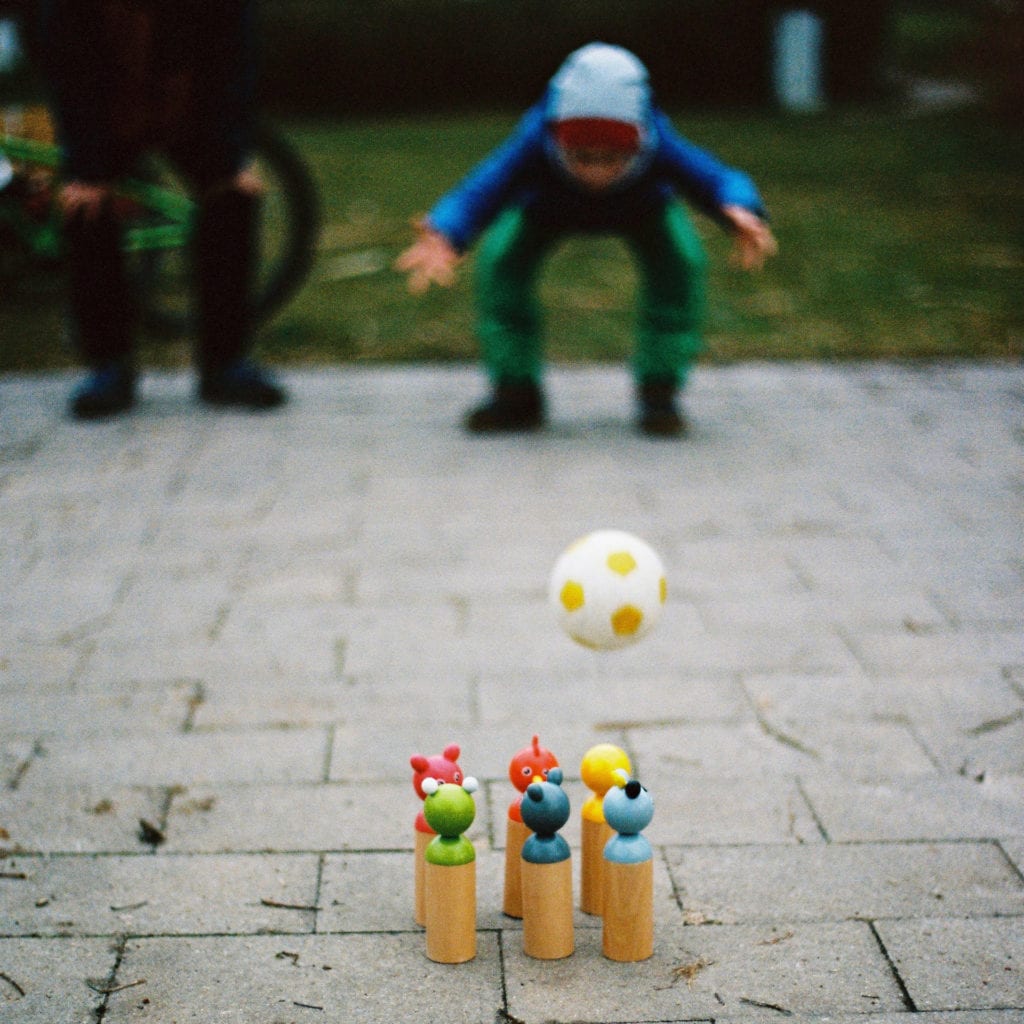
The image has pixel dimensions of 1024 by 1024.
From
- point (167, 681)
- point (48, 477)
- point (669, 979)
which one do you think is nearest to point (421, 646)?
point (167, 681)

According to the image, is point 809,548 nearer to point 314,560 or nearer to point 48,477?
point 314,560

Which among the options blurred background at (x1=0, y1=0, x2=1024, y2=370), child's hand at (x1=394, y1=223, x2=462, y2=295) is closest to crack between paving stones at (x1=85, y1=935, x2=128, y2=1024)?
child's hand at (x1=394, y1=223, x2=462, y2=295)

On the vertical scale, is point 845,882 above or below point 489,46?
below

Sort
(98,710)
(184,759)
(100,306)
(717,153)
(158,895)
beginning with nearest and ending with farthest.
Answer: (158,895), (184,759), (98,710), (100,306), (717,153)

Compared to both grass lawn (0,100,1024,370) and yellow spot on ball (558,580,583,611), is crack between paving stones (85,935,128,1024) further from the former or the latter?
grass lawn (0,100,1024,370)

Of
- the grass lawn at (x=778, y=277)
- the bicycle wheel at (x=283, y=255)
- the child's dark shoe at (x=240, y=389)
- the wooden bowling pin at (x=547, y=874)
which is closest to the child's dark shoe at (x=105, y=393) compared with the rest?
the child's dark shoe at (x=240, y=389)

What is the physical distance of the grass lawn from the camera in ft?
20.4

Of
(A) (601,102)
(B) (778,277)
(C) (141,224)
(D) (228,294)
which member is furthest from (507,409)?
(B) (778,277)

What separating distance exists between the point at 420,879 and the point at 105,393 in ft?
11.2

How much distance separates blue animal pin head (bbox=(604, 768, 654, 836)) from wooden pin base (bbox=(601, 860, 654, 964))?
6 cm

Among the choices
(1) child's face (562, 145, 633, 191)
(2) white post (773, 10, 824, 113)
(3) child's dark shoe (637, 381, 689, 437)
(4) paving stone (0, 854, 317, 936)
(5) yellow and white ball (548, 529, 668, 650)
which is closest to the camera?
(4) paving stone (0, 854, 317, 936)

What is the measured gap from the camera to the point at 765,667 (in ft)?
10.6

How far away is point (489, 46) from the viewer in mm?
16562

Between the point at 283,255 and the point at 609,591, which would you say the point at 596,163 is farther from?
the point at 283,255
